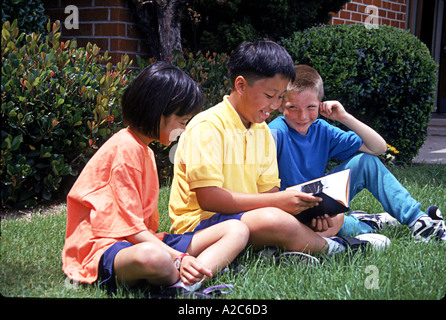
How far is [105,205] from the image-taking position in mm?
2145

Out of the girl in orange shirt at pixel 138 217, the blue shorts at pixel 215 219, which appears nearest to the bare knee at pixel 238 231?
the girl in orange shirt at pixel 138 217

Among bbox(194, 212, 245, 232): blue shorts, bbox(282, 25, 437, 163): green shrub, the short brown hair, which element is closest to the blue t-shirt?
the short brown hair

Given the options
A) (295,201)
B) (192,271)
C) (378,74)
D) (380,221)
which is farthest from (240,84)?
(378,74)

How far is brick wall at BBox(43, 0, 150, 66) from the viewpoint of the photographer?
4559 mm

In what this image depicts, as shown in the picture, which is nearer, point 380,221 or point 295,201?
point 295,201

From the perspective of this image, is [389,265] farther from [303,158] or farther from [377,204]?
[377,204]

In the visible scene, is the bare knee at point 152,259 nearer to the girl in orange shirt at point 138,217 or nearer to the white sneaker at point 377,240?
the girl in orange shirt at point 138,217

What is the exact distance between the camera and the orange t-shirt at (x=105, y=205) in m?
2.13

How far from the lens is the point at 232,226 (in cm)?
228

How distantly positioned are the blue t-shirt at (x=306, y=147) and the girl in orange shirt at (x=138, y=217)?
778 mm

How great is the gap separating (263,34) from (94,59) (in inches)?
79.3

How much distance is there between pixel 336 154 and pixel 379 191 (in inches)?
13.9

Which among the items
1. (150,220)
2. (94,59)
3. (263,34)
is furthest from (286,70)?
(263,34)

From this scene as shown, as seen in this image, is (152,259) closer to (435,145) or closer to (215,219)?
(215,219)
